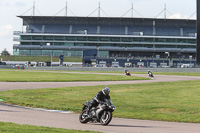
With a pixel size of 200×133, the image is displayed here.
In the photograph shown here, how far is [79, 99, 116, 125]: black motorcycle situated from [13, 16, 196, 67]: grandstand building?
4972 inches

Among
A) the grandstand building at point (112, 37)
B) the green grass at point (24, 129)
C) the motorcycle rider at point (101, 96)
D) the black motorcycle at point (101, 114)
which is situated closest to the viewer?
the green grass at point (24, 129)

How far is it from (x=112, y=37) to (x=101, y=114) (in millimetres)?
132029

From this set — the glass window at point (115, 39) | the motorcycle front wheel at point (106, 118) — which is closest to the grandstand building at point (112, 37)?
the glass window at point (115, 39)

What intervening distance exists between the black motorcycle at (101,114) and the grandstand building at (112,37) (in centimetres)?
12629

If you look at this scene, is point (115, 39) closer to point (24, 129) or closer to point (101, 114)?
point (101, 114)

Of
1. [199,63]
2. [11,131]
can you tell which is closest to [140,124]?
[11,131]

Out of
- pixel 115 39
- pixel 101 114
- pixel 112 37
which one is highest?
pixel 112 37

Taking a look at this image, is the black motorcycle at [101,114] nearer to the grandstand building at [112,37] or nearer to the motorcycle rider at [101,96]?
the motorcycle rider at [101,96]

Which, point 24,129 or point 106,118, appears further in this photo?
point 106,118

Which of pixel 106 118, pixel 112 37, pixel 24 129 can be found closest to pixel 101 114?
pixel 106 118

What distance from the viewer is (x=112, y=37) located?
145 metres

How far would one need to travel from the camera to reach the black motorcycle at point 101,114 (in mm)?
13664

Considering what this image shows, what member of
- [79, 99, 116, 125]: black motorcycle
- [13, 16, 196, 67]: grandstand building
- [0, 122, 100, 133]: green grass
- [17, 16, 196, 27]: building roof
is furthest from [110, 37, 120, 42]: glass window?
[0, 122, 100, 133]: green grass

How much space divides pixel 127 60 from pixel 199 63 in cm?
4017
